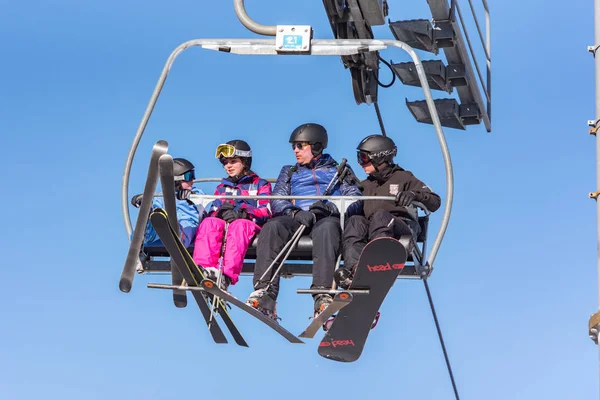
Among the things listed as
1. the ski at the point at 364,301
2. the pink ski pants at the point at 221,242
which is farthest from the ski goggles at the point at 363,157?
the ski at the point at 364,301

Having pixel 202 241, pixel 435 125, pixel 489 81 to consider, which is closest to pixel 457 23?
pixel 489 81

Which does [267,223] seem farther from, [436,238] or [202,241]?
[436,238]

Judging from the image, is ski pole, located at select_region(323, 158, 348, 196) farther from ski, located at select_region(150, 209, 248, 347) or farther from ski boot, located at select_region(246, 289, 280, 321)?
ski, located at select_region(150, 209, 248, 347)

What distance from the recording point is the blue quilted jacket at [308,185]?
12.1 m

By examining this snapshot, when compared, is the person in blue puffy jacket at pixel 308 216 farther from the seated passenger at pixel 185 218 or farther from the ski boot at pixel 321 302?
the seated passenger at pixel 185 218

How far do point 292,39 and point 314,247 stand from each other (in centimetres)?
160

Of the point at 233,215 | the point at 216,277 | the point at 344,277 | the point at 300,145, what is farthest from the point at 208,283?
the point at 300,145

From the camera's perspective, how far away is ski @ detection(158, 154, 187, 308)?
10.4 m

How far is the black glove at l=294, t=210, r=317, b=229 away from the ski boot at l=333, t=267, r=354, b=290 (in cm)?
66

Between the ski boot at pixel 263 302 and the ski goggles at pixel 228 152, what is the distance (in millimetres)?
1441

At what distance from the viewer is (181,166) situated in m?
12.8

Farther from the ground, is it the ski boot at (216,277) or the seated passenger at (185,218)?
the seated passenger at (185,218)

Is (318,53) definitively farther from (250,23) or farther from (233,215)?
(233,215)

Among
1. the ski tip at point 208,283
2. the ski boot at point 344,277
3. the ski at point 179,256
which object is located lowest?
the ski tip at point 208,283
